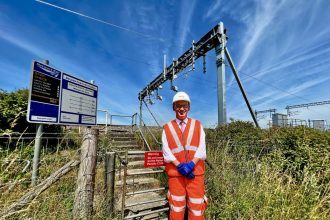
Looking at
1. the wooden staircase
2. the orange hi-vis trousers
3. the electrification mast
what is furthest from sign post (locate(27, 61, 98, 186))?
the electrification mast

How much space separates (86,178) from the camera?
2828 millimetres

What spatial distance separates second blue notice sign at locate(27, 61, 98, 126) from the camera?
304 cm

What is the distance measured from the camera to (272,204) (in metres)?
3.12

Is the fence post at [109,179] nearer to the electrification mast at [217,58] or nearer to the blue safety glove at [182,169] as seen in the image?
the blue safety glove at [182,169]

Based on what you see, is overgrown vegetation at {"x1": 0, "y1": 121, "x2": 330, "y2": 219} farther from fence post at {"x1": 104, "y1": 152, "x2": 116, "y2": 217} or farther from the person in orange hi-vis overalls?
the person in orange hi-vis overalls

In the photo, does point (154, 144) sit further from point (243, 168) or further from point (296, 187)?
point (296, 187)

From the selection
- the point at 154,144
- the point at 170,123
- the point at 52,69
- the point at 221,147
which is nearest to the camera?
the point at 170,123

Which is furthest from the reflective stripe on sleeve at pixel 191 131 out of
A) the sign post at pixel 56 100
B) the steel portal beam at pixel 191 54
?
the steel portal beam at pixel 191 54

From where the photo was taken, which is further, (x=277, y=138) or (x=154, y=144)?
(x=154, y=144)

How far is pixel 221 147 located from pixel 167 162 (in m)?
2.40

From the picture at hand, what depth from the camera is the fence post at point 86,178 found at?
2764 mm

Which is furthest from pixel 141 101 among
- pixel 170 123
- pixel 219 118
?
pixel 170 123

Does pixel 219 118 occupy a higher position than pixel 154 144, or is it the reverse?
pixel 219 118

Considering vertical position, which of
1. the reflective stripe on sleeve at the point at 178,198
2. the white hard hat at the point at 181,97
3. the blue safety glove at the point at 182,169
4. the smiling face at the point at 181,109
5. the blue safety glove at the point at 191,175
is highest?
the white hard hat at the point at 181,97
